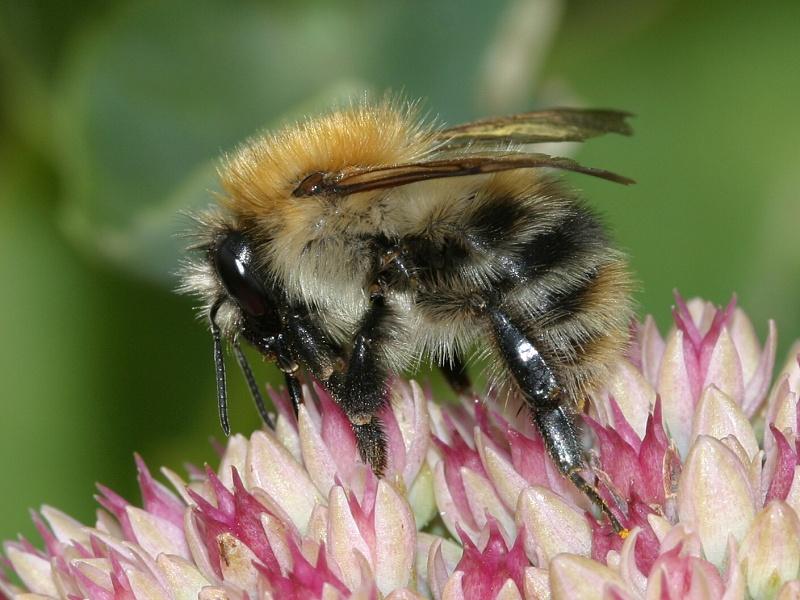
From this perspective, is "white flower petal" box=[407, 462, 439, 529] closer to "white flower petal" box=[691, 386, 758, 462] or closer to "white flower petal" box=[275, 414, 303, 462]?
"white flower petal" box=[275, 414, 303, 462]

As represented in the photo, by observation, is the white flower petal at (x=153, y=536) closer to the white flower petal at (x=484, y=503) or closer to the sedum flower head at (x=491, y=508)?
the sedum flower head at (x=491, y=508)

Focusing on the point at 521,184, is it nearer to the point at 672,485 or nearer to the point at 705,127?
the point at 672,485

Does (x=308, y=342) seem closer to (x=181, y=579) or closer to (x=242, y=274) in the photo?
(x=242, y=274)

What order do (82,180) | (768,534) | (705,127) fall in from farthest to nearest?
(705,127), (82,180), (768,534)

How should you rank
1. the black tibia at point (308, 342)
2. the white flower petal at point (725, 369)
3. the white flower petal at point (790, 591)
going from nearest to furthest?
the white flower petal at point (790, 591) < the black tibia at point (308, 342) < the white flower petal at point (725, 369)

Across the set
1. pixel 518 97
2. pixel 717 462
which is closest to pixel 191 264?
pixel 717 462

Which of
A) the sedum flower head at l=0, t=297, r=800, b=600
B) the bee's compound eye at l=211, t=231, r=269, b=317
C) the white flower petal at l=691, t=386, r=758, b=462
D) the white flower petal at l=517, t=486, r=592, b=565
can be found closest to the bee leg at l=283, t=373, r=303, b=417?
the sedum flower head at l=0, t=297, r=800, b=600

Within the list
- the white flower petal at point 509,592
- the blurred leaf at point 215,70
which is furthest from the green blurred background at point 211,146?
the white flower petal at point 509,592
